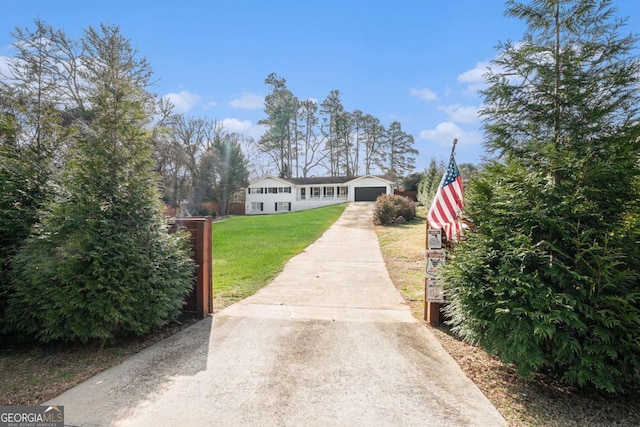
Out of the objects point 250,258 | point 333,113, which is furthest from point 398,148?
point 250,258

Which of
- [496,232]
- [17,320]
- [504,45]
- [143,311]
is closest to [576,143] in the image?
[496,232]

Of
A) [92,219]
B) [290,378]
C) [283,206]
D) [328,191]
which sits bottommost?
[290,378]

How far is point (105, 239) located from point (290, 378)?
260cm

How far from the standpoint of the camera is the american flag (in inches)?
174

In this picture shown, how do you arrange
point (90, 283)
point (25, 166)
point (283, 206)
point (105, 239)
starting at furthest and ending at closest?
point (283, 206) < point (25, 166) < point (105, 239) < point (90, 283)

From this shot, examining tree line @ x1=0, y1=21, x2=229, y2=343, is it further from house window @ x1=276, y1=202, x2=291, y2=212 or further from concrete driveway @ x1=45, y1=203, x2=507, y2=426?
house window @ x1=276, y1=202, x2=291, y2=212

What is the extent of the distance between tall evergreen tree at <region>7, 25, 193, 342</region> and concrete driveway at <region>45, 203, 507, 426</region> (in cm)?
67

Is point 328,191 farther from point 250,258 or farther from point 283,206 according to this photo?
point 250,258

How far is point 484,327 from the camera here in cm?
315

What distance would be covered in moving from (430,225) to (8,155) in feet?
19.6

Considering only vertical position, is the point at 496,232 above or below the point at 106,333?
above

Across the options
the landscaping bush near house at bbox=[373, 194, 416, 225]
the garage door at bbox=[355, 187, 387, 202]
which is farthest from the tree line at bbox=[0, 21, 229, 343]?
the garage door at bbox=[355, 187, 387, 202]

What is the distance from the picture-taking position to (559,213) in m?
2.80

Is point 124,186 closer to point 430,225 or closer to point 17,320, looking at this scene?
point 17,320
